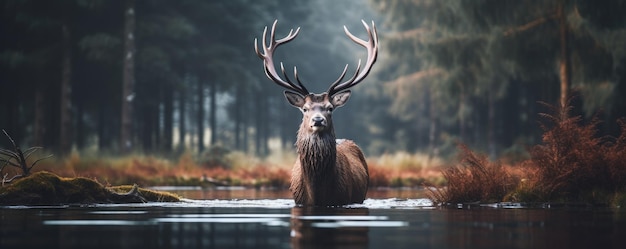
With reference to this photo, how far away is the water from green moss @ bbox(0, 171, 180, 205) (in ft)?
1.73

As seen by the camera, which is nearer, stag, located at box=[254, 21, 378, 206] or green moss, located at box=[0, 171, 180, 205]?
green moss, located at box=[0, 171, 180, 205]

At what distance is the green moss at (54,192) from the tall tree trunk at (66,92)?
2351 cm

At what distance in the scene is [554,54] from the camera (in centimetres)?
3428

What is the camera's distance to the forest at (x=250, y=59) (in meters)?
34.2

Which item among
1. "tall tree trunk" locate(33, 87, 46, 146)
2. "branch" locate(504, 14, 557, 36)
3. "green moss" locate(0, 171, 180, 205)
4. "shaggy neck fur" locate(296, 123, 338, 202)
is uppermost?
"branch" locate(504, 14, 557, 36)

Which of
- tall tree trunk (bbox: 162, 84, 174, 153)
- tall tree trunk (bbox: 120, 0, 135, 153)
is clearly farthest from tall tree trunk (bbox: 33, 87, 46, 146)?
tall tree trunk (bbox: 162, 84, 174, 153)

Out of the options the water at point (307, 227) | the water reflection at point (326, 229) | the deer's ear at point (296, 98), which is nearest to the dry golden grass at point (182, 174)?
the deer's ear at point (296, 98)

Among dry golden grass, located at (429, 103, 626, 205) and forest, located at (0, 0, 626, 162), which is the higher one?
forest, located at (0, 0, 626, 162)

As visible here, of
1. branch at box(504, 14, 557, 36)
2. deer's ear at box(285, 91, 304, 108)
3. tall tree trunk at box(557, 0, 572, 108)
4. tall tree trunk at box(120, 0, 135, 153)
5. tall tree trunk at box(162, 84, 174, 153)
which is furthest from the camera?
tall tree trunk at box(162, 84, 174, 153)

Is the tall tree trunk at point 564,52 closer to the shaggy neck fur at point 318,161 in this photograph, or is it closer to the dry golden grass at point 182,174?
the dry golden grass at point 182,174

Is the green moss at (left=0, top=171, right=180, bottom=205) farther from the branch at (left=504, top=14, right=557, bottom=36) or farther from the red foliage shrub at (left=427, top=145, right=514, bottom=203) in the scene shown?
the branch at (left=504, top=14, right=557, bottom=36)

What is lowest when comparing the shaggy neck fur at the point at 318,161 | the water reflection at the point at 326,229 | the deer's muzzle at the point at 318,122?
the water reflection at the point at 326,229

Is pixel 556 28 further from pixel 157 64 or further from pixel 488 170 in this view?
pixel 157 64

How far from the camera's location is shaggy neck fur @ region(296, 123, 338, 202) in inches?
703
